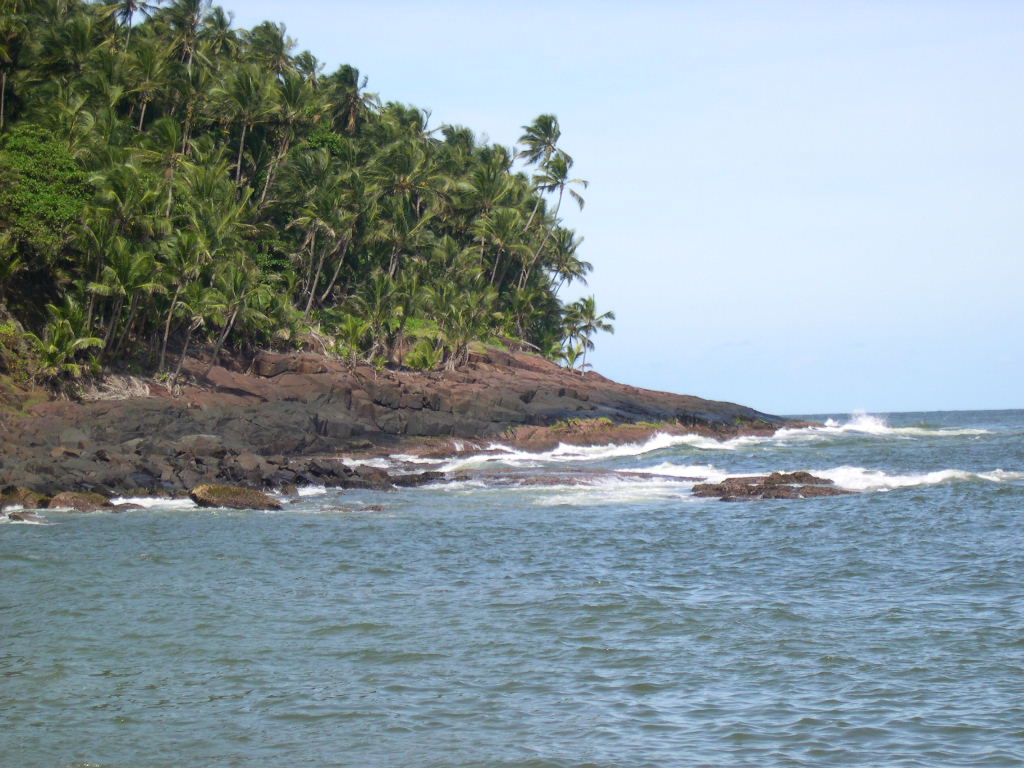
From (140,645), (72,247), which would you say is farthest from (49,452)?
(140,645)

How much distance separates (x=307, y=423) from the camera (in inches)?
1513

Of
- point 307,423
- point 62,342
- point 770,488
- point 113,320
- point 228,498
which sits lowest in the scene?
point 228,498

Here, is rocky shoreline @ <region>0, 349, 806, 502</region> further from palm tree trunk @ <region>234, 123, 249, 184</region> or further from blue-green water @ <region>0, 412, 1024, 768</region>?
palm tree trunk @ <region>234, 123, 249, 184</region>

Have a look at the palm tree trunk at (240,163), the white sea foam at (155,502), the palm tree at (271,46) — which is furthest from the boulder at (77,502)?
the palm tree at (271,46)

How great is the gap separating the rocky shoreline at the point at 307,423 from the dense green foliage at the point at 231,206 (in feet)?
8.05

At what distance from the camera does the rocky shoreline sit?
94.6 feet

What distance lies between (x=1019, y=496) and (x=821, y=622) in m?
16.7

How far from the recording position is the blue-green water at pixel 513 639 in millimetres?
9008

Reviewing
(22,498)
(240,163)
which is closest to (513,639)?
(22,498)

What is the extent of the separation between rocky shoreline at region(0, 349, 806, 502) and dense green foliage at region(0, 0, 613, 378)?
245 cm

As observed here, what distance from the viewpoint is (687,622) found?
1341 centimetres

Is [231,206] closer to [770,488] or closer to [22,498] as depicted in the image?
[22,498]

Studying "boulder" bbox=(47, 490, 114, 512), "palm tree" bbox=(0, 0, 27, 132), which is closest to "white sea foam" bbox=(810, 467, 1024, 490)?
"boulder" bbox=(47, 490, 114, 512)

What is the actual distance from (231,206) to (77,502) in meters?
21.7
